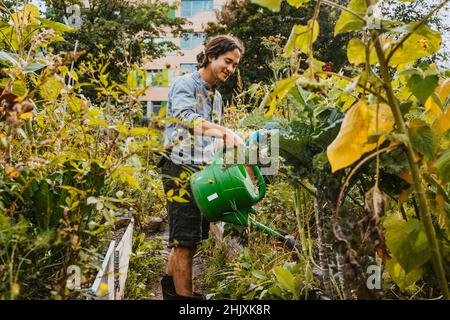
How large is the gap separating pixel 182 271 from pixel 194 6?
27656 millimetres

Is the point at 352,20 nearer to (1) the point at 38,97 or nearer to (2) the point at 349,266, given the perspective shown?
(2) the point at 349,266

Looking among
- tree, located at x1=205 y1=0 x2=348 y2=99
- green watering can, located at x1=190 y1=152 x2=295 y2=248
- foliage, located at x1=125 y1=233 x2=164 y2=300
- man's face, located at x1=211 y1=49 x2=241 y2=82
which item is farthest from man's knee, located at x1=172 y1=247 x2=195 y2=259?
tree, located at x1=205 y1=0 x2=348 y2=99

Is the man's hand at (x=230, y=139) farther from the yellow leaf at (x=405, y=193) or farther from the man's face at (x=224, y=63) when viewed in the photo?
the yellow leaf at (x=405, y=193)

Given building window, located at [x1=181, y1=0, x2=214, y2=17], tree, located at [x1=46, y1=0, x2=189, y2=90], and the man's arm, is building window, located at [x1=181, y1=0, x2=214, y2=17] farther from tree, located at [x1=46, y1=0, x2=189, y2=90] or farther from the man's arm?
the man's arm

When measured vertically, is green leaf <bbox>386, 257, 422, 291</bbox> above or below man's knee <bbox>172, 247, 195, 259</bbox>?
below

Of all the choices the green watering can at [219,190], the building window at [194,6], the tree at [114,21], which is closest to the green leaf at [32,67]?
the green watering can at [219,190]

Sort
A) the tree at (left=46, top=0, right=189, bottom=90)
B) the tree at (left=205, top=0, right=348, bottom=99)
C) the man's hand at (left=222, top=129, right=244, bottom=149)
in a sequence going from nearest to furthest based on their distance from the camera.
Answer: the man's hand at (left=222, top=129, right=244, bottom=149)
the tree at (left=205, top=0, right=348, bottom=99)
the tree at (left=46, top=0, right=189, bottom=90)

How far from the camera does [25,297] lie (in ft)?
3.90

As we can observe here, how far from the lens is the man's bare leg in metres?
2.39

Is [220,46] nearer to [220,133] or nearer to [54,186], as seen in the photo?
[220,133]

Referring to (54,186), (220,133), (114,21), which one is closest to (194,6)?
(114,21)

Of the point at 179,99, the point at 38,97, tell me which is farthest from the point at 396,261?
the point at 38,97

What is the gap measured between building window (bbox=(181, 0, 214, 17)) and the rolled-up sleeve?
86.5 feet

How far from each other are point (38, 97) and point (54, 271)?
3.51 feet
